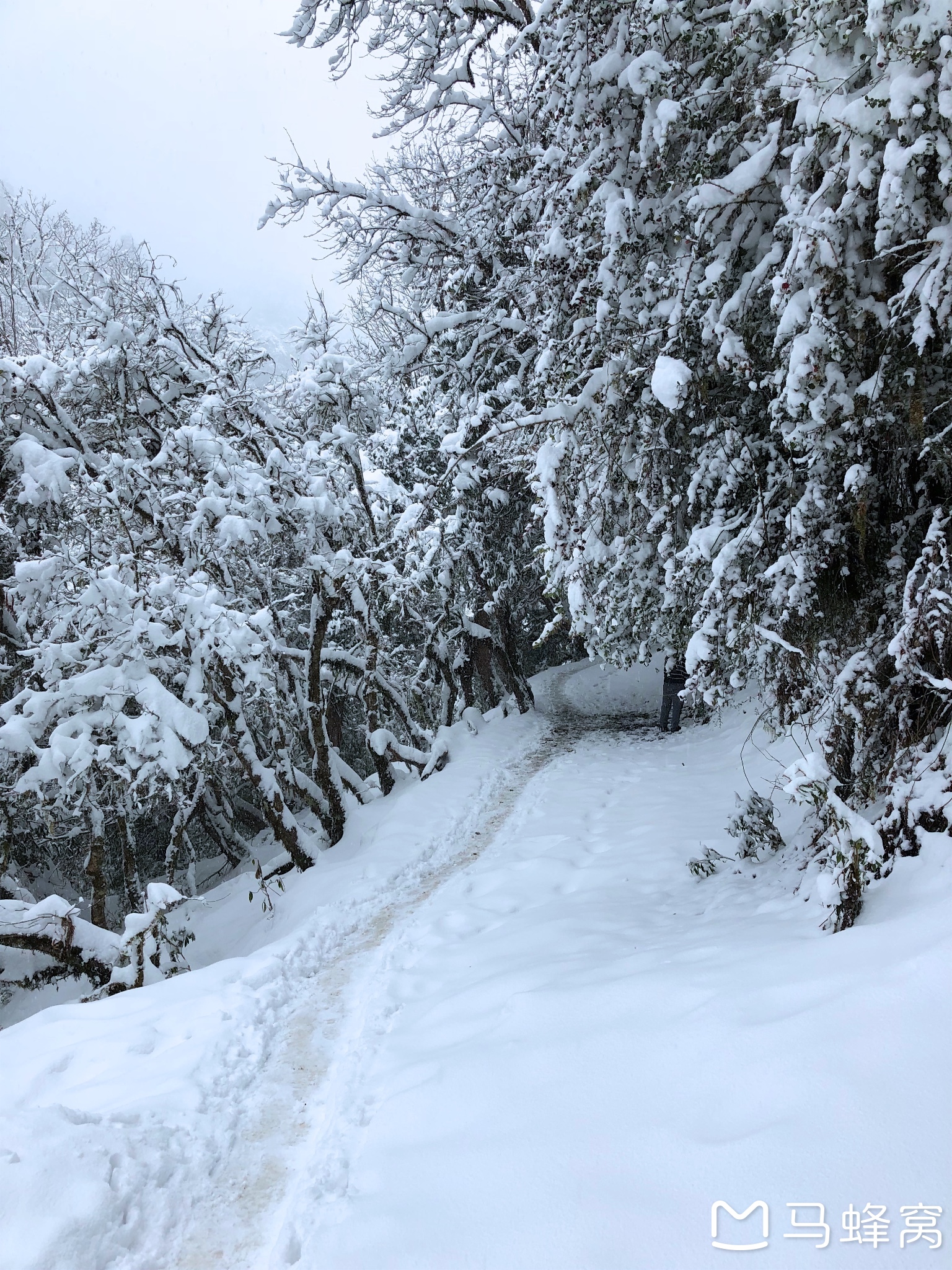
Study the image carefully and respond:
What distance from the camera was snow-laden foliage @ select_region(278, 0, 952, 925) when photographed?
11.7 feet

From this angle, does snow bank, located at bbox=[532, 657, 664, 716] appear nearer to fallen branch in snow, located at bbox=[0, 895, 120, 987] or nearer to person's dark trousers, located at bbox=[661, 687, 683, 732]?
person's dark trousers, located at bbox=[661, 687, 683, 732]

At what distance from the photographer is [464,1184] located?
2746mm

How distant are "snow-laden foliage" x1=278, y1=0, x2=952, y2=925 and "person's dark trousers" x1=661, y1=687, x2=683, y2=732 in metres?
8.33

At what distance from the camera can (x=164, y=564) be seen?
27.2ft

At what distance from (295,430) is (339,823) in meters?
6.91

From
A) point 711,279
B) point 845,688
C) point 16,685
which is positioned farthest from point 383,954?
point 16,685

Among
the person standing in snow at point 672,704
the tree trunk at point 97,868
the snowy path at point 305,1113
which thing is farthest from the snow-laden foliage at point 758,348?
the person standing in snow at point 672,704

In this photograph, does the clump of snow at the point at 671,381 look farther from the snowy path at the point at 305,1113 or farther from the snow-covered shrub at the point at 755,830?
the snowy path at the point at 305,1113

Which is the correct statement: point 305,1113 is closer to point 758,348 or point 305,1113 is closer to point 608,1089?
point 608,1089

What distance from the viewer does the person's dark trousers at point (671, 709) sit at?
50.5 ft
